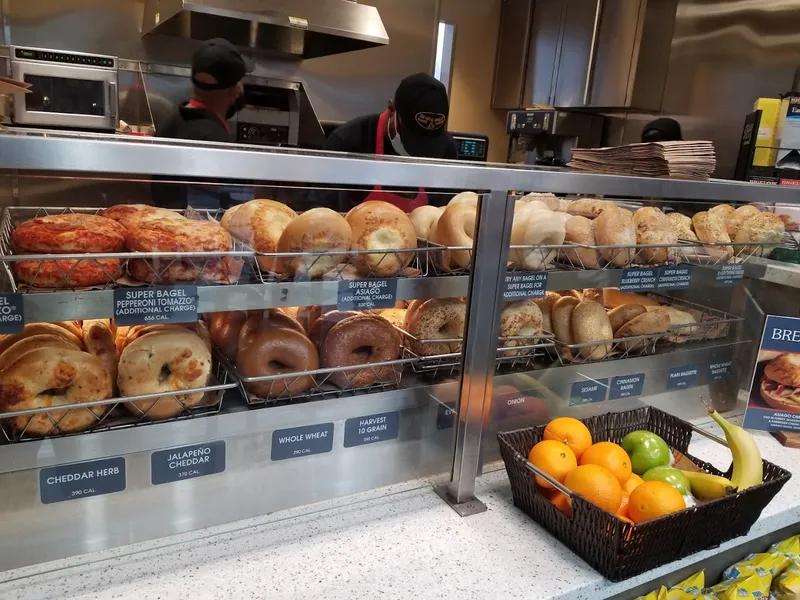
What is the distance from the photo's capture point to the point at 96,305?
2.70 ft

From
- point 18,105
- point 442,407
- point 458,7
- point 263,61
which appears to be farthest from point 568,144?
point 442,407

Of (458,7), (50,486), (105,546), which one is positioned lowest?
(105,546)

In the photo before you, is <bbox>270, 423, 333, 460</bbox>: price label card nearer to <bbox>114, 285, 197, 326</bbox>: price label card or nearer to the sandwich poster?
<bbox>114, 285, 197, 326</bbox>: price label card

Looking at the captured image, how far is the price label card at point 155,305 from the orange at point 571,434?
738 millimetres

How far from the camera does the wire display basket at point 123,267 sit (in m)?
0.82

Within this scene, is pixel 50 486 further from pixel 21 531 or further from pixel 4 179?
pixel 4 179

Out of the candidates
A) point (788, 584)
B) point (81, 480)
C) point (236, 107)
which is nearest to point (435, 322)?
point (81, 480)

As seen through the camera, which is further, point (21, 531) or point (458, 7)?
point (458, 7)

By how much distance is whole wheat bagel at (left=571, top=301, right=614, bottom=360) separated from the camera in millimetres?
1383

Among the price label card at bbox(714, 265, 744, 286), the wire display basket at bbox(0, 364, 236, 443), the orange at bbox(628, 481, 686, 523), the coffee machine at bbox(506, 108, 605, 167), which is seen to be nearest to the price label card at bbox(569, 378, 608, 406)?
the orange at bbox(628, 481, 686, 523)

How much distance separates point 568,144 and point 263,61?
8.14 ft

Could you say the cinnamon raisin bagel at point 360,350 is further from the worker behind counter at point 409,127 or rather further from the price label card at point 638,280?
the worker behind counter at point 409,127

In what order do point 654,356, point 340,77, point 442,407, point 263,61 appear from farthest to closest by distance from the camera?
1. point 340,77
2. point 263,61
3. point 654,356
4. point 442,407

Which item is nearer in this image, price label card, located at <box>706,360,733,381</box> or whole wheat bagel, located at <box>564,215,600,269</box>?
whole wheat bagel, located at <box>564,215,600,269</box>
